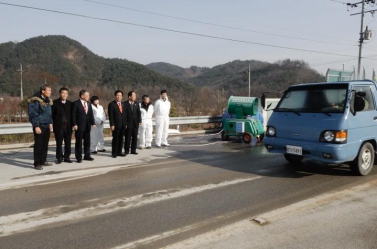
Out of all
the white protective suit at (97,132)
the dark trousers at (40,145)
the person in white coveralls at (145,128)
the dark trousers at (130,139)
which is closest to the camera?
the dark trousers at (40,145)

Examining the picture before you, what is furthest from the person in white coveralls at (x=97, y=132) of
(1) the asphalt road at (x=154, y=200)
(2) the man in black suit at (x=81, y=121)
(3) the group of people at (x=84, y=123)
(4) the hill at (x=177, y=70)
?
(4) the hill at (x=177, y=70)

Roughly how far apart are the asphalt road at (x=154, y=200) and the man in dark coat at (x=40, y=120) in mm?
1523

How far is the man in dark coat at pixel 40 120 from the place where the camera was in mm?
7312

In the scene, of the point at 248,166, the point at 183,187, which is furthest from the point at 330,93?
the point at 183,187

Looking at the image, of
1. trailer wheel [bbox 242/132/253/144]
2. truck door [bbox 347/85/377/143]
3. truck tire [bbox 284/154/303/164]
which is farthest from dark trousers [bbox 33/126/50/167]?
trailer wheel [bbox 242/132/253/144]

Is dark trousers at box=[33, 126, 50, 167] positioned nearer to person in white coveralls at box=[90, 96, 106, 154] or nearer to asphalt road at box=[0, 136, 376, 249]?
asphalt road at box=[0, 136, 376, 249]

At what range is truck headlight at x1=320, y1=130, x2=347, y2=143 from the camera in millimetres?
6320

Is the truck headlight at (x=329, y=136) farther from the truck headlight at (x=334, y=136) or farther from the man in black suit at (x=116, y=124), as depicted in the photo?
the man in black suit at (x=116, y=124)

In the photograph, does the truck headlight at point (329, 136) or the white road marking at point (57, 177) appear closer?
the white road marking at point (57, 177)

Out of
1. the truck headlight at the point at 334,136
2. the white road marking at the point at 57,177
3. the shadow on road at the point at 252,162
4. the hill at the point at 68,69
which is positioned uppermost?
the hill at the point at 68,69

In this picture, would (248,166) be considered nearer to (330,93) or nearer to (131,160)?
(330,93)

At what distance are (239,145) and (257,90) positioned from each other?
185ft

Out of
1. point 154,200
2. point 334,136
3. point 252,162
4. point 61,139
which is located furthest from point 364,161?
point 61,139

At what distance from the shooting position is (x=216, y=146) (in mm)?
11234
